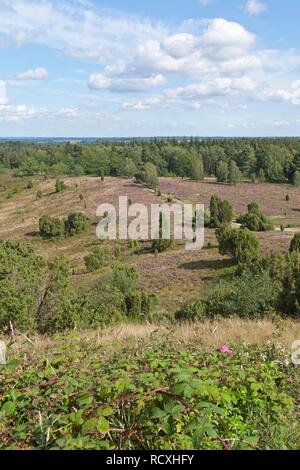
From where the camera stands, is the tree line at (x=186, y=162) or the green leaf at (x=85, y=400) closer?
the green leaf at (x=85, y=400)

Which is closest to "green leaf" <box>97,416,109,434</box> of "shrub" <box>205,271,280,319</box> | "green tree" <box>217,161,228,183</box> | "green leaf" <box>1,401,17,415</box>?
"green leaf" <box>1,401,17,415</box>

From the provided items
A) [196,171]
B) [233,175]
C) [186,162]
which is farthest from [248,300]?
[186,162]

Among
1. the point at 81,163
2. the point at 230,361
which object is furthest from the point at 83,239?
the point at 81,163

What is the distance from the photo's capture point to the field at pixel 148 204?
2973cm

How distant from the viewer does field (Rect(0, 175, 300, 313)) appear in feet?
97.5

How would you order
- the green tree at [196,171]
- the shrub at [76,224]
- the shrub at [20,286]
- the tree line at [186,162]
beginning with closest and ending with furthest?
1. the shrub at [20,286]
2. the shrub at [76,224]
3. the tree line at [186,162]
4. the green tree at [196,171]

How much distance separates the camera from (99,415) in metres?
2.33

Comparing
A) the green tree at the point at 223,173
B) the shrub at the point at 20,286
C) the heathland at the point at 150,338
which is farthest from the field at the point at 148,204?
the shrub at the point at 20,286

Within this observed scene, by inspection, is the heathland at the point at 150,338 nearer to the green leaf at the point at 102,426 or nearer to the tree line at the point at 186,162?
the green leaf at the point at 102,426

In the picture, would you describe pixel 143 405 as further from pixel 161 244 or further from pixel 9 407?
pixel 161 244

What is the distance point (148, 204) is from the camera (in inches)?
2040

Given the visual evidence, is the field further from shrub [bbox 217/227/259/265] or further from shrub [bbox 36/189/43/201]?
shrub [bbox 217/227/259/265]
